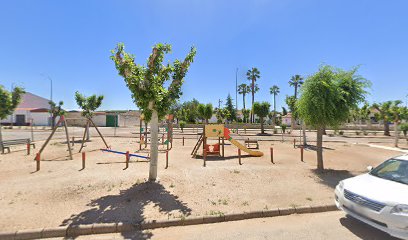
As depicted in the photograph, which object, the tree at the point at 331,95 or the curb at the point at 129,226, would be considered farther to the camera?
the tree at the point at 331,95

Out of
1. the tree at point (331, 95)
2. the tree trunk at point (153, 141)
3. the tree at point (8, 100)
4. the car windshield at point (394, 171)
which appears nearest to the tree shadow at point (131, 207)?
the tree trunk at point (153, 141)

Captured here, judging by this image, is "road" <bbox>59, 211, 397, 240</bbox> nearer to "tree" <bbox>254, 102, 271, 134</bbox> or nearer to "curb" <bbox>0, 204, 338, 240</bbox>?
"curb" <bbox>0, 204, 338, 240</bbox>

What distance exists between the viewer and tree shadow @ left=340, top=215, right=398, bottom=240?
4.25 meters

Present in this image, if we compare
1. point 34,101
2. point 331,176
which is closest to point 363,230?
point 331,176

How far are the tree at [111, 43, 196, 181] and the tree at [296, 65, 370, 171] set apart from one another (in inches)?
223

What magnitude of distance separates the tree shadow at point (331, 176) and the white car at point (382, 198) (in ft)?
8.50

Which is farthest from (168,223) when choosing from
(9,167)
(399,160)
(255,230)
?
(9,167)

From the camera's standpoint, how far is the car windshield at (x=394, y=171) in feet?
16.3

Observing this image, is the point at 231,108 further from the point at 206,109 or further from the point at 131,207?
the point at 131,207

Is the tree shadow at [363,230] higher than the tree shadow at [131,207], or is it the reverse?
the tree shadow at [131,207]

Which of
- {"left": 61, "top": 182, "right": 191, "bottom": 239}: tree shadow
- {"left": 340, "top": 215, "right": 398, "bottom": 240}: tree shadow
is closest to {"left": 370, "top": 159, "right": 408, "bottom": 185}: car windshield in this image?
{"left": 340, "top": 215, "right": 398, "bottom": 240}: tree shadow

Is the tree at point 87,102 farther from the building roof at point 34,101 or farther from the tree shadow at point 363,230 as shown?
the building roof at point 34,101

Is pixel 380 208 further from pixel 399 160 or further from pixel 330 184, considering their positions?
pixel 330 184

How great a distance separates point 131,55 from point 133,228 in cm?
Result: 538
